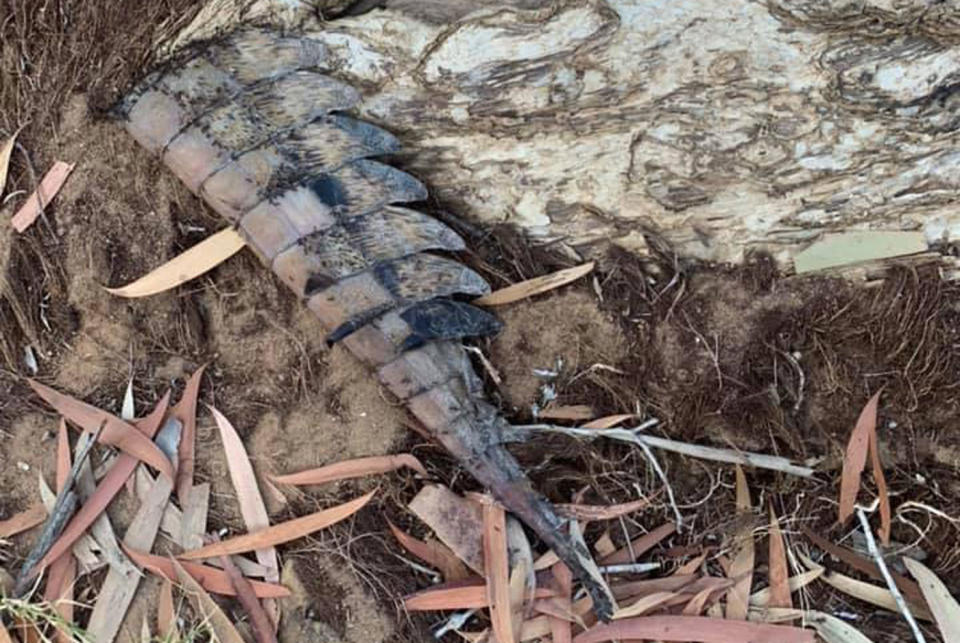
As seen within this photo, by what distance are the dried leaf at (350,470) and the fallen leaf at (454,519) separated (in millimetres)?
50

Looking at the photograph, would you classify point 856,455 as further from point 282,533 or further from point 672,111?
point 282,533

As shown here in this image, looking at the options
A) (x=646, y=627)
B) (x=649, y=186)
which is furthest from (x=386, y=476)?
(x=649, y=186)

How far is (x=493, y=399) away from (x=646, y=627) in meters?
0.51

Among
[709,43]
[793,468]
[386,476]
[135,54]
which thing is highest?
[135,54]

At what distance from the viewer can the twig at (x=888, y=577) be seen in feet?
5.89

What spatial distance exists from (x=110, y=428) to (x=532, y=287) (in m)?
0.86

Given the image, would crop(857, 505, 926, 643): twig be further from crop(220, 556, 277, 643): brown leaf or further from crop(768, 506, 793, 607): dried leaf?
crop(220, 556, 277, 643): brown leaf

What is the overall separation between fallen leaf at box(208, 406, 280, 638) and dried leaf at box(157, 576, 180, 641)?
0.14 metres

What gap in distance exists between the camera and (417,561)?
6.16ft

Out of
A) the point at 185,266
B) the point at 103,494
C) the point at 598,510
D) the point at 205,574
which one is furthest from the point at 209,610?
the point at 598,510

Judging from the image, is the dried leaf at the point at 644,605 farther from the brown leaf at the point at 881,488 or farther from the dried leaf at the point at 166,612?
the dried leaf at the point at 166,612

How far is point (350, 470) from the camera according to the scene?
1.88 m

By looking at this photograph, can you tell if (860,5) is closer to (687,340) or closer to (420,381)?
(687,340)

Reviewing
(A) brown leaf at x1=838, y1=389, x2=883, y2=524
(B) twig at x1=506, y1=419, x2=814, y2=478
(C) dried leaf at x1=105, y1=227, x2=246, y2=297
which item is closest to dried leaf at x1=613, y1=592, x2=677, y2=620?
(B) twig at x1=506, y1=419, x2=814, y2=478
